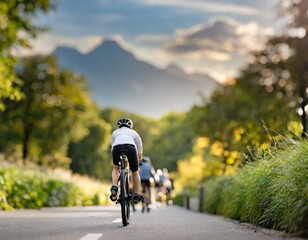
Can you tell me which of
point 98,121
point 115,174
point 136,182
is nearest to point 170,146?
point 98,121

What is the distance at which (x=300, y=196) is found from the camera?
8344mm

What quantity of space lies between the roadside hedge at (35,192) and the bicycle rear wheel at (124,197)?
19.9ft

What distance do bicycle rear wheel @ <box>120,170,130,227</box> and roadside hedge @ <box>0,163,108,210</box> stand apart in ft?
19.9

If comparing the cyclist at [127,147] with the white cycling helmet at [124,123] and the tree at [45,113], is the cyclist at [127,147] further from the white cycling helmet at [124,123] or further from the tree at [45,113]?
the tree at [45,113]

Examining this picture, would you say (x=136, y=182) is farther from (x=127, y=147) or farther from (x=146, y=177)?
(x=146, y=177)

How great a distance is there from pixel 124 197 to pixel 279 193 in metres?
2.66

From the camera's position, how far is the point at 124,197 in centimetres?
1066

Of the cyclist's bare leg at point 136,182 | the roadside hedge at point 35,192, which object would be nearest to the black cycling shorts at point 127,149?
the cyclist's bare leg at point 136,182

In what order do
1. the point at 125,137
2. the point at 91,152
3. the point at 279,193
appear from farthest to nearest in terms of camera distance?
the point at 91,152 → the point at 125,137 → the point at 279,193

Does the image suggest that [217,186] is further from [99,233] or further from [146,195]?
[99,233]

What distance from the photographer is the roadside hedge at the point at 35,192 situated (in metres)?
17.5

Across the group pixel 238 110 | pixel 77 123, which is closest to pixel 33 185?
pixel 238 110

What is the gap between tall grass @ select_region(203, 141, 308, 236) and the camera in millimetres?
7938

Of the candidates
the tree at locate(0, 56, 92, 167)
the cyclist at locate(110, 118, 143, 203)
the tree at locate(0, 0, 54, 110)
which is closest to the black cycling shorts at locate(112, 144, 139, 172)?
the cyclist at locate(110, 118, 143, 203)
